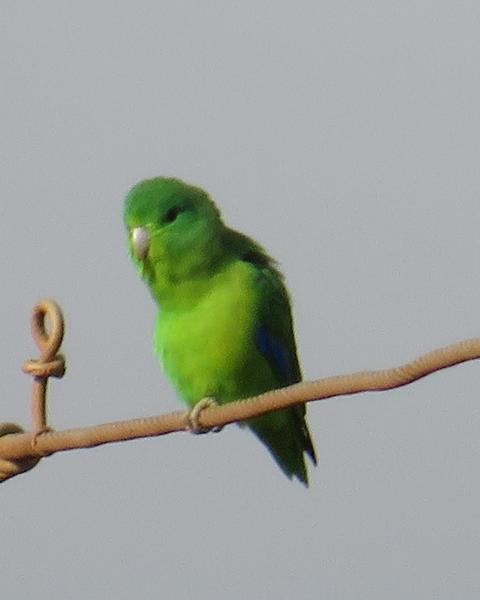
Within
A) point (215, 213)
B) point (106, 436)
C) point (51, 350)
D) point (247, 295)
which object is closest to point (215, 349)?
point (247, 295)

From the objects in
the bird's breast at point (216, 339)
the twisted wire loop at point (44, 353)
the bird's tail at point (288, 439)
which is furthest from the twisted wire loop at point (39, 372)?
the bird's tail at point (288, 439)

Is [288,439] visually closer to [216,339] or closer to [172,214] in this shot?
[216,339]

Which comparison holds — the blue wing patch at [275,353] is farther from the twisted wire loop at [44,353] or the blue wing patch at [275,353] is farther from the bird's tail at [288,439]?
the twisted wire loop at [44,353]

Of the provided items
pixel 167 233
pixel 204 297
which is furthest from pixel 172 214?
pixel 204 297

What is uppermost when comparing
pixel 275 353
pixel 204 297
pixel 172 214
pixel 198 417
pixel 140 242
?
pixel 172 214

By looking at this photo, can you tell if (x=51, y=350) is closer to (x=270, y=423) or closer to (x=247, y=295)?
(x=247, y=295)

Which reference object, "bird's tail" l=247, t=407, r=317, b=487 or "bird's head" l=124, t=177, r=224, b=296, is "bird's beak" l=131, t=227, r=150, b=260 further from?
"bird's tail" l=247, t=407, r=317, b=487
